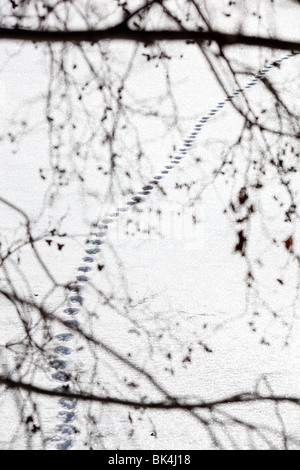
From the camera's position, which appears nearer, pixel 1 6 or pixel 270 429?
pixel 270 429

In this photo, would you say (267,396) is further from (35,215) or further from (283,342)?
(35,215)

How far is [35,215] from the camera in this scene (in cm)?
318

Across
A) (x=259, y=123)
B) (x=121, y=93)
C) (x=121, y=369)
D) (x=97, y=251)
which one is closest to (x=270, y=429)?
(x=121, y=369)

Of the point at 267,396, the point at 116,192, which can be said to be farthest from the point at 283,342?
the point at 116,192

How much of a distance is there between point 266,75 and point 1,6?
7.11 feet

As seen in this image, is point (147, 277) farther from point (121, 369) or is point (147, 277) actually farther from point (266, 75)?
point (266, 75)

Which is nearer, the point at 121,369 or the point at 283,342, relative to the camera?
the point at 121,369

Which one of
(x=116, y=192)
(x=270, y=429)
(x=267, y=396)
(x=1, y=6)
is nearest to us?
(x=270, y=429)

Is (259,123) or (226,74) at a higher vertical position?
(226,74)

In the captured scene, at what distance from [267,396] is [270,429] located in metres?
0.16
